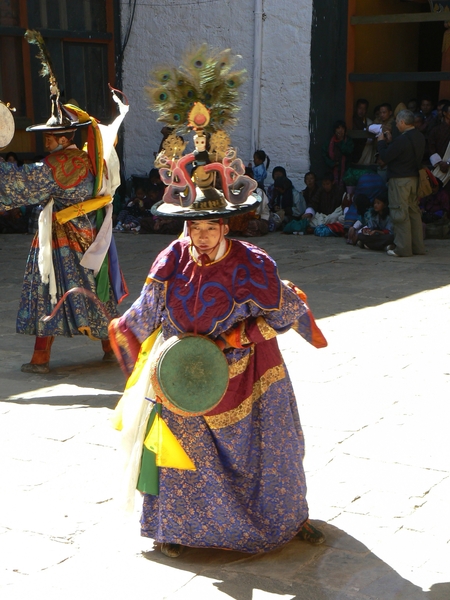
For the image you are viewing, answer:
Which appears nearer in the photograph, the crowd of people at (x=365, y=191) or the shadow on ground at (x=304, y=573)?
the shadow on ground at (x=304, y=573)

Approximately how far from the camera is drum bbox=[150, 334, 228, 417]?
347 centimetres

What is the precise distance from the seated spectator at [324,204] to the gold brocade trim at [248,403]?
28.6ft

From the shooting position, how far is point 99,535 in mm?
3793

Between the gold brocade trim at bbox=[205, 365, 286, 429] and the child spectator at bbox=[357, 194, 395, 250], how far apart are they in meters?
7.35

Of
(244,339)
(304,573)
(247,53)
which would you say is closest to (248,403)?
(244,339)

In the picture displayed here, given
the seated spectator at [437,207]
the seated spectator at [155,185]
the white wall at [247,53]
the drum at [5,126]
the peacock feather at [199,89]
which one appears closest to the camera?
the peacock feather at [199,89]

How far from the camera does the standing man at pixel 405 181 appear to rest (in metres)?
9.88

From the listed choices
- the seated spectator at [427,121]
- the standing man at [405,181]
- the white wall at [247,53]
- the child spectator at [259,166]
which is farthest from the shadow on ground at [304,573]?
the white wall at [247,53]

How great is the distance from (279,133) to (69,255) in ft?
24.5

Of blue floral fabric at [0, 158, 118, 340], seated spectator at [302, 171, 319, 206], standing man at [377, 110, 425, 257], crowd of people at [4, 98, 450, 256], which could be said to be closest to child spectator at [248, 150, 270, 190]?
crowd of people at [4, 98, 450, 256]

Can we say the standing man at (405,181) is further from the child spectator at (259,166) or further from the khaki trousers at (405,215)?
the child spectator at (259,166)

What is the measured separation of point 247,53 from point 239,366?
1023 cm

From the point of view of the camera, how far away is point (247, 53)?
13094mm

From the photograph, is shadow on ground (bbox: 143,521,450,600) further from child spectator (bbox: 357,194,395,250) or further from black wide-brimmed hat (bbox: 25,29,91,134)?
child spectator (bbox: 357,194,395,250)
